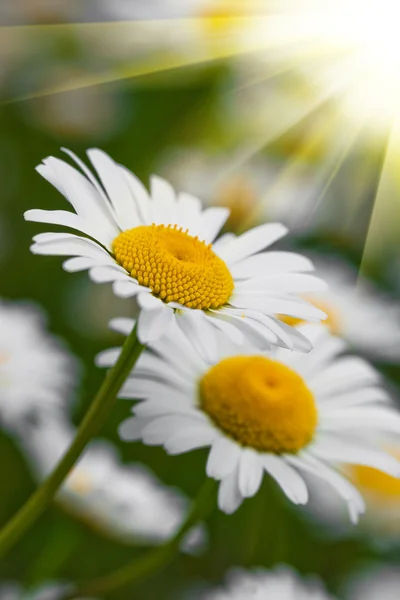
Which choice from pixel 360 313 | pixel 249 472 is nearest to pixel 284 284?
pixel 249 472

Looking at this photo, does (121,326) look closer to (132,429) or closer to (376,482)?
(132,429)

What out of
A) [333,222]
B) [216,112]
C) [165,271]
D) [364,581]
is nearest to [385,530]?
[364,581]

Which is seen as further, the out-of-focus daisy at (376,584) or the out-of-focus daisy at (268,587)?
the out-of-focus daisy at (376,584)

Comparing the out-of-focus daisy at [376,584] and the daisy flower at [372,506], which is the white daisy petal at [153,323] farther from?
the out-of-focus daisy at [376,584]

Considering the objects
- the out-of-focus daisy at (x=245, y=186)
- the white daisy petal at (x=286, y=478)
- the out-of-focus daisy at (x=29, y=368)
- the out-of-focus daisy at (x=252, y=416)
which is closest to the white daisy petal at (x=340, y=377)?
the out-of-focus daisy at (x=252, y=416)

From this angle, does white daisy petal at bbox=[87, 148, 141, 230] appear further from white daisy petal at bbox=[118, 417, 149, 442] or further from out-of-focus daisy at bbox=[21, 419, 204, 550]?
out-of-focus daisy at bbox=[21, 419, 204, 550]

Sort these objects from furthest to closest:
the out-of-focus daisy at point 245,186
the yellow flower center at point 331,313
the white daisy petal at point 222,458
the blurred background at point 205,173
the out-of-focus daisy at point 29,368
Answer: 1. the out-of-focus daisy at point 245,186
2. the yellow flower center at point 331,313
3. the blurred background at point 205,173
4. the out-of-focus daisy at point 29,368
5. the white daisy petal at point 222,458

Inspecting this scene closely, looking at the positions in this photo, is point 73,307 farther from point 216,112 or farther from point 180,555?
point 216,112
